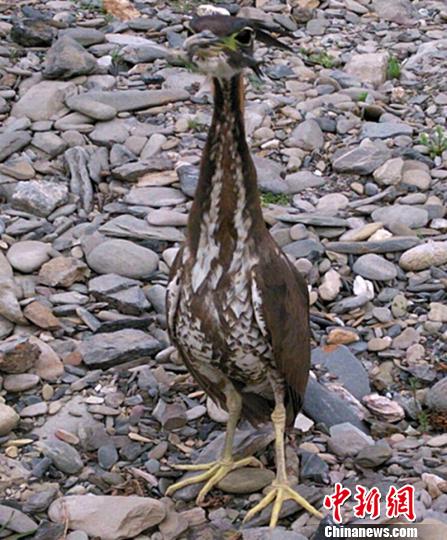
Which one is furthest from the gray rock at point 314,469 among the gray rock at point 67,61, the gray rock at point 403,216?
the gray rock at point 67,61

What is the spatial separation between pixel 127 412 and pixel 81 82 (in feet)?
11.7

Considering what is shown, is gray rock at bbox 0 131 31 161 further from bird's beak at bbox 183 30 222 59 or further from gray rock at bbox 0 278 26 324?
bird's beak at bbox 183 30 222 59

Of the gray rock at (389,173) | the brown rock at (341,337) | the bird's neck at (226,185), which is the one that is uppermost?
the bird's neck at (226,185)

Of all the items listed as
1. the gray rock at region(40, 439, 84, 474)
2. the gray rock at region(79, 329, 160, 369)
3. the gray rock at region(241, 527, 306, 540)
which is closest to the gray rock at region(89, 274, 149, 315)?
the gray rock at region(79, 329, 160, 369)

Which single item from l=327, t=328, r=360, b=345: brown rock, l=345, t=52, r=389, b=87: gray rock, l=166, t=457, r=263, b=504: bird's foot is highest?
l=345, t=52, r=389, b=87: gray rock

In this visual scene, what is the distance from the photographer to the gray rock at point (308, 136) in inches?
327

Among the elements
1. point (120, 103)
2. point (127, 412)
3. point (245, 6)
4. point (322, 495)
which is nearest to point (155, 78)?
point (120, 103)

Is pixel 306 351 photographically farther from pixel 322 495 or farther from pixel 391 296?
pixel 391 296

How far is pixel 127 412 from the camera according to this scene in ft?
19.5

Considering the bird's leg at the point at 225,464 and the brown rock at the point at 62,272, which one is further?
the brown rock at the point at 62,272

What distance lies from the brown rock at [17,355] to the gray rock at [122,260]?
99cm

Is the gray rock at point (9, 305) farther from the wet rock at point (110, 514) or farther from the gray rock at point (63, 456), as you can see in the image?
the wet rock at point (110, 514)

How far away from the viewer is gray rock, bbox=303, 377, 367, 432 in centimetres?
593

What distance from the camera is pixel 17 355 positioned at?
600 cm
